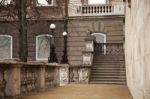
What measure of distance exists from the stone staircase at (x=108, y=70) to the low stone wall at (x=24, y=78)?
198 inches

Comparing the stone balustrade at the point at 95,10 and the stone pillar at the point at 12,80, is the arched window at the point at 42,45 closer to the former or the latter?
the stone balustrade at the point at 95,10

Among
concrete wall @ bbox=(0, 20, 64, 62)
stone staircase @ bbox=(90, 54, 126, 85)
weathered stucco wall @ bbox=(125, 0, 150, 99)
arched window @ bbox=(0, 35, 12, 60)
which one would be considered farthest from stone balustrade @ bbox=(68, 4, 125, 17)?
weathered stucco wall @ bbox=(125, 0, 150, 99)

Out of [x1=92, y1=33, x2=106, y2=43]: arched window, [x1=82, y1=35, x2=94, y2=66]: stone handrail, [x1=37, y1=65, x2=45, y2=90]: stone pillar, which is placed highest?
[x1=92, y1=33, x2=106, y2=43]: arched window

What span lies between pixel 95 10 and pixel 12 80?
24.5 metres

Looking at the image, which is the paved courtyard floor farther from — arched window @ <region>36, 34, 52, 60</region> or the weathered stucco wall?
arched window @ <region>36, 34, 52, 60</region>

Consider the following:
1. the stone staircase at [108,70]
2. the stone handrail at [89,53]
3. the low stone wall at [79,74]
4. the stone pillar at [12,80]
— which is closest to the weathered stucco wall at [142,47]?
the stone pillar at [12,80]

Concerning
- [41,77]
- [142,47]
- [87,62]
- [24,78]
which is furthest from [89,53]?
[142,47]

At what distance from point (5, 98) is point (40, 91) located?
471cm

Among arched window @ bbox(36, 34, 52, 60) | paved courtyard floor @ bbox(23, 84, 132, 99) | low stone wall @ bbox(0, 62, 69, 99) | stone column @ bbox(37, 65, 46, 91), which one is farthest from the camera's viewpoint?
arched window @ bbox(36, 34, 52, 60)

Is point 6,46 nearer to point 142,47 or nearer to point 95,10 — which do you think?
point 95,10

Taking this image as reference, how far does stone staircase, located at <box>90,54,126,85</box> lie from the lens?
2509 cm

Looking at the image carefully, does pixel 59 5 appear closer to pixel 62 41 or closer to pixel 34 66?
pixel 62 41

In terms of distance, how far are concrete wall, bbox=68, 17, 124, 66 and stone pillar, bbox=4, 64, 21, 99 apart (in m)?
22.8

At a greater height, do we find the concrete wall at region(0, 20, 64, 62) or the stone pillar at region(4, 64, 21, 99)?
the concrete wall at region(0, 20, 64, 62)
